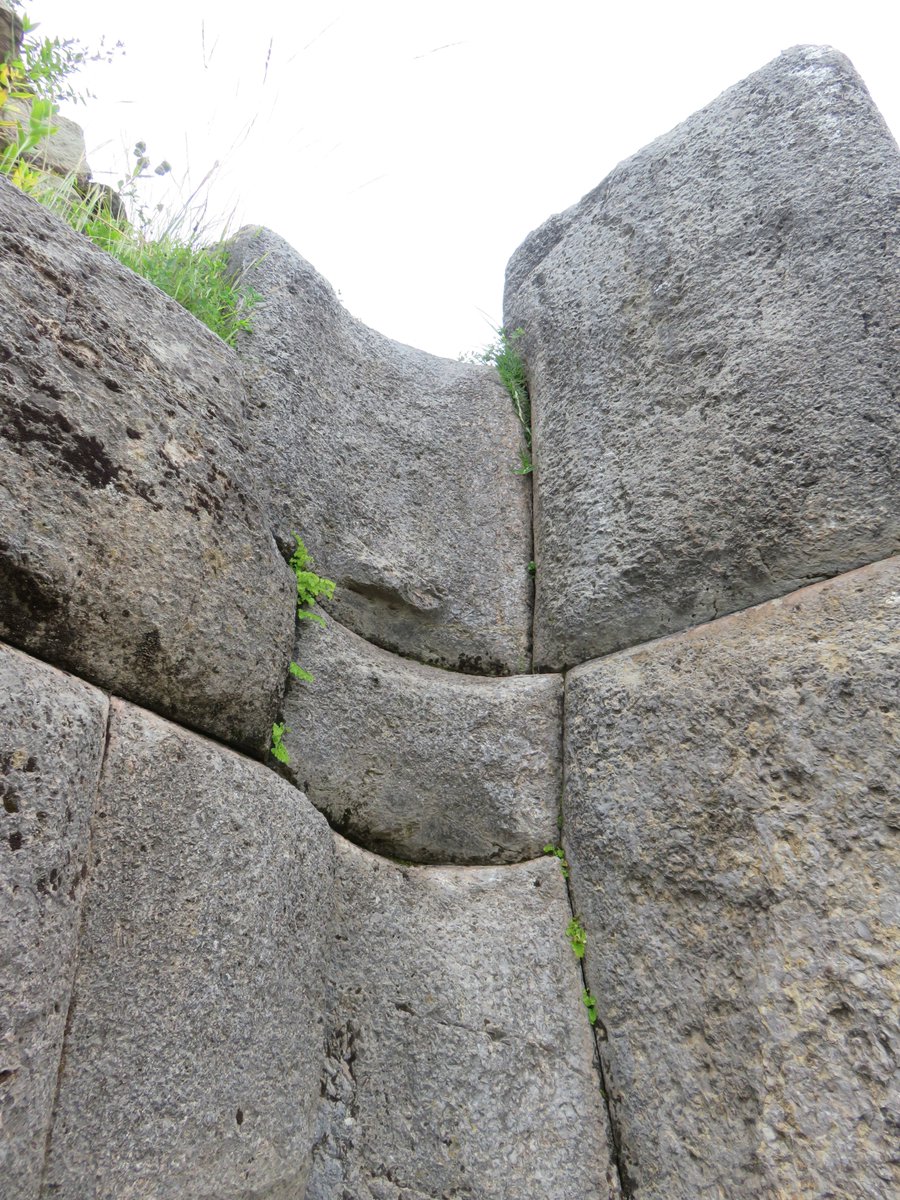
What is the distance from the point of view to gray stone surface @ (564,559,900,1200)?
4.85ft

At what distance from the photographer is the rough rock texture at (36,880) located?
1.11m

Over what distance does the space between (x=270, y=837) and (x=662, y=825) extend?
0.98m

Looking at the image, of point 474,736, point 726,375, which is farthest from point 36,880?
point 726,375

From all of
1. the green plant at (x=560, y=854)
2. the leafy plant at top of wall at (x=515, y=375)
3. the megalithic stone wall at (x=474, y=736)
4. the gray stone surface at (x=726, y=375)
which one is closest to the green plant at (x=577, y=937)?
the megalithic stone wall at (x=474, y=736)

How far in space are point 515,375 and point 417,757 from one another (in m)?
1.70

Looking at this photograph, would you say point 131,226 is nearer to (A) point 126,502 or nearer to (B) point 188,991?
(A) point 126,502

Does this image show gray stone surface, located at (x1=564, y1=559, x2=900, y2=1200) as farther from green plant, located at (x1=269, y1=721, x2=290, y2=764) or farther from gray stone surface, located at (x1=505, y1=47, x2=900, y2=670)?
green plant, located at (x1=269, y1=721, x2=290, y2=764)

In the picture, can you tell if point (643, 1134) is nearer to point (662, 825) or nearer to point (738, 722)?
point (662, 825)

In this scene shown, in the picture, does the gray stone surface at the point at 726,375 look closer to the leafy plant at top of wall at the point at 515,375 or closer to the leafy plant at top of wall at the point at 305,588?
the leafy plant at top of wall at the point at 515,375

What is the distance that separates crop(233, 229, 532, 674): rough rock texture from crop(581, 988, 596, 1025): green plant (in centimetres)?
96

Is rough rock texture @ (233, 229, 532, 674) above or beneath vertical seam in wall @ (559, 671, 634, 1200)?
above

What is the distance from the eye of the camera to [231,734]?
180 centimetres

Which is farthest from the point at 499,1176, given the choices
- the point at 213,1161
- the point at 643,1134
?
the point at 213,1161

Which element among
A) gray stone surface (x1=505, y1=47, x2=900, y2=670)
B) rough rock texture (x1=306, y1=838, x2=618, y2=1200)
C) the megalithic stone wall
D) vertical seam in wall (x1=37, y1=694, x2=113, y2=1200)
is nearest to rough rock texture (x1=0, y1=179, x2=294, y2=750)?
the megalithic stone wall
